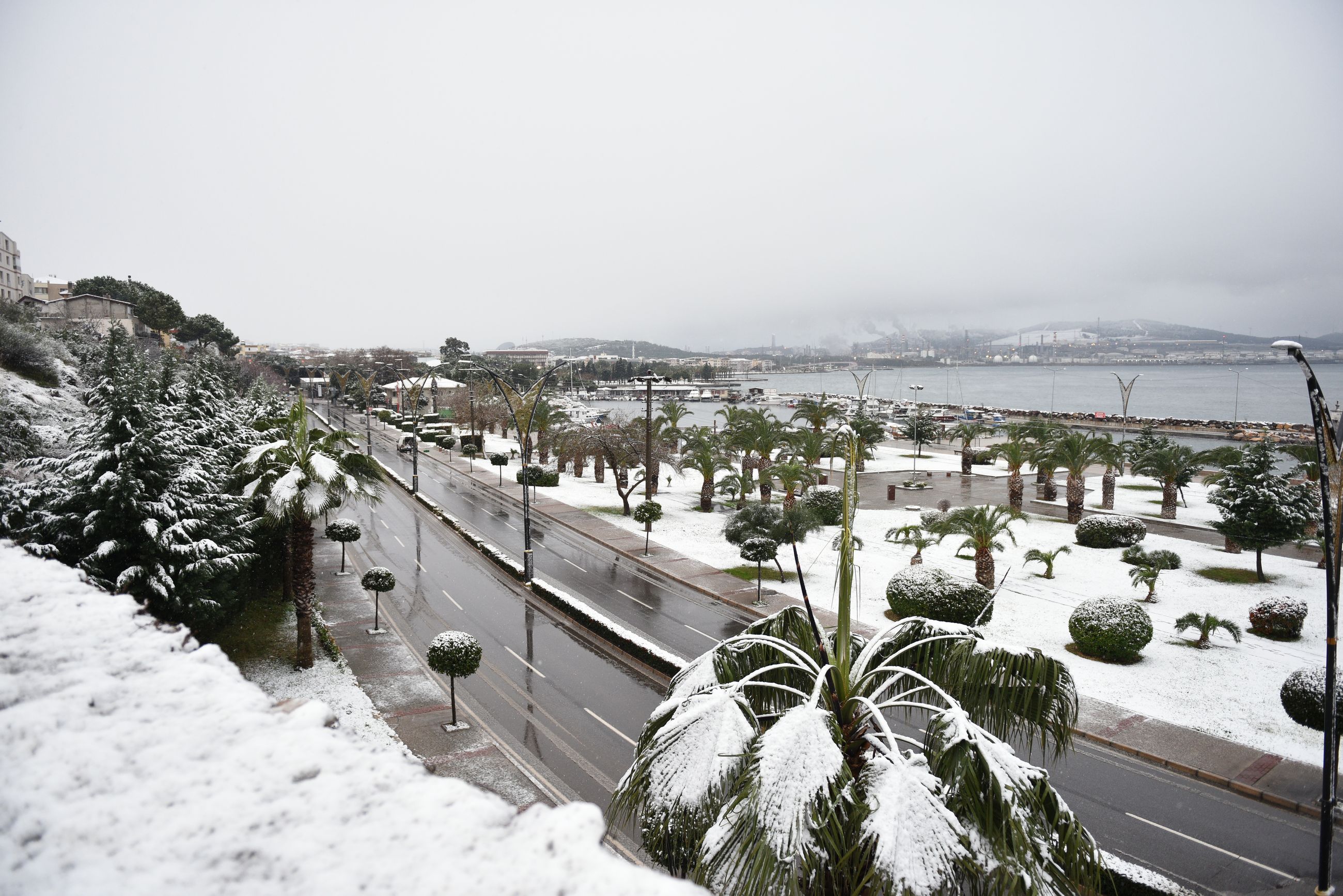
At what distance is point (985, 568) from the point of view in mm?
27453

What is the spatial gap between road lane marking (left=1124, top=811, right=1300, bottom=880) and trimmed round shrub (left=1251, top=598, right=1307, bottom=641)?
12.8m

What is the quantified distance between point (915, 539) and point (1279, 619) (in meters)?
11.4

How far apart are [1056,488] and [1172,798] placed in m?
38.7

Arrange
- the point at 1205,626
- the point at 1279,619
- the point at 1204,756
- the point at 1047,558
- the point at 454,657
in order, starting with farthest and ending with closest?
the point at 1047,558
the point at 1279,619
the point at 1205,626
the point at 454,657
the point at 1204,756

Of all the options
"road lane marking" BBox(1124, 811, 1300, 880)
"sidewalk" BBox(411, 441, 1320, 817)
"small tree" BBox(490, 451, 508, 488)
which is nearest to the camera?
"road lane marking" BBox(1124, 811, 1300, 880)

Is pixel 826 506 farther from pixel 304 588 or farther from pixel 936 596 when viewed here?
pixel 304 588

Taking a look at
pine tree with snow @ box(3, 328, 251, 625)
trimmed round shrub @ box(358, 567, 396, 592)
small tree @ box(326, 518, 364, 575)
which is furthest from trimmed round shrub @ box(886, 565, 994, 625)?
small tree @ box(326, 518, 364, 575)

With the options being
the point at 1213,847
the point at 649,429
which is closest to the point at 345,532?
the point at 649,429

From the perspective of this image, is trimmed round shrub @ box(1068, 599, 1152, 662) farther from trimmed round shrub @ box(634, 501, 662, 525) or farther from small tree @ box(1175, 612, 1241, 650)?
trimmed round shrub @ box(634, 501, 662, 525)

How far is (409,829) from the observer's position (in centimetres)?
202

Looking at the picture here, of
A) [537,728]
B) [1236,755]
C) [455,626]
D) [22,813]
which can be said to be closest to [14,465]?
[455,626]

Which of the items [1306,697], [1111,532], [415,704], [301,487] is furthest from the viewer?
[1111,532]

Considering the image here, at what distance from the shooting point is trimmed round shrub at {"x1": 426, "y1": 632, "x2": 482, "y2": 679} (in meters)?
17.9

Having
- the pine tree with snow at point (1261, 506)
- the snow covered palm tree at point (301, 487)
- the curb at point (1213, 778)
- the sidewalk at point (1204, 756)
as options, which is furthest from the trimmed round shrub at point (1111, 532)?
the snow covered palm tree at point (301, 487)
